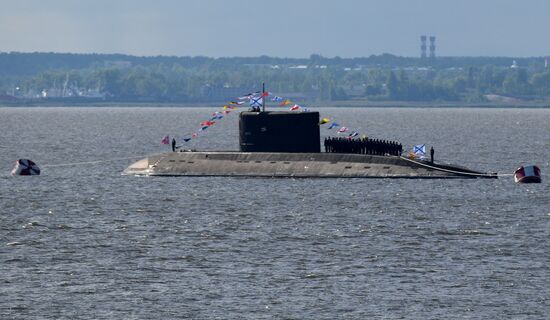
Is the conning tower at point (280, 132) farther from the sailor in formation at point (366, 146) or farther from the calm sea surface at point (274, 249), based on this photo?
the calm sea surface at point (274, 249)

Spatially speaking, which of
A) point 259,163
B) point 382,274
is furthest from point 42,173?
point 382,274

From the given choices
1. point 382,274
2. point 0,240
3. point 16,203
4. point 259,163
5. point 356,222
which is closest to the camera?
point 382,274

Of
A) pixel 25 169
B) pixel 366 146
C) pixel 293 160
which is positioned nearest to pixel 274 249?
pixel 293 160

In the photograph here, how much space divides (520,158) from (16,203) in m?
52.5

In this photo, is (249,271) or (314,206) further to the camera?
(314,206)

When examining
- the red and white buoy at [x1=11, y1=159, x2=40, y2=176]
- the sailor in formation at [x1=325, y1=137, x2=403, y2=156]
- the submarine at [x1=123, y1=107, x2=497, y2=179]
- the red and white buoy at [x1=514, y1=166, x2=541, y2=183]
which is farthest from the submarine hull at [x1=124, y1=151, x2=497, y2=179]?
the red and white buoy at [x1=11, y1=159, x2=40, y2=176]

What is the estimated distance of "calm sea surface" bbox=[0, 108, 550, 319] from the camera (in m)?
37.0

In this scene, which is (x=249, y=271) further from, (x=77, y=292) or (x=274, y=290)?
(x=77, y=292)

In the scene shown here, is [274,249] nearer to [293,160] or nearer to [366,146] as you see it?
[293,160]

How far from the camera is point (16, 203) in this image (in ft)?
213

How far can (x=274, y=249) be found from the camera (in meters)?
46.9

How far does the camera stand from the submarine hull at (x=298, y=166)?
71.1 meters

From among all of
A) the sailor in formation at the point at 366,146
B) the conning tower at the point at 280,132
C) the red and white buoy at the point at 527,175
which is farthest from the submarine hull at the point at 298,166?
the red and white buoy at the point at 527,175

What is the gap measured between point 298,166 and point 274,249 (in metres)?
26.9
